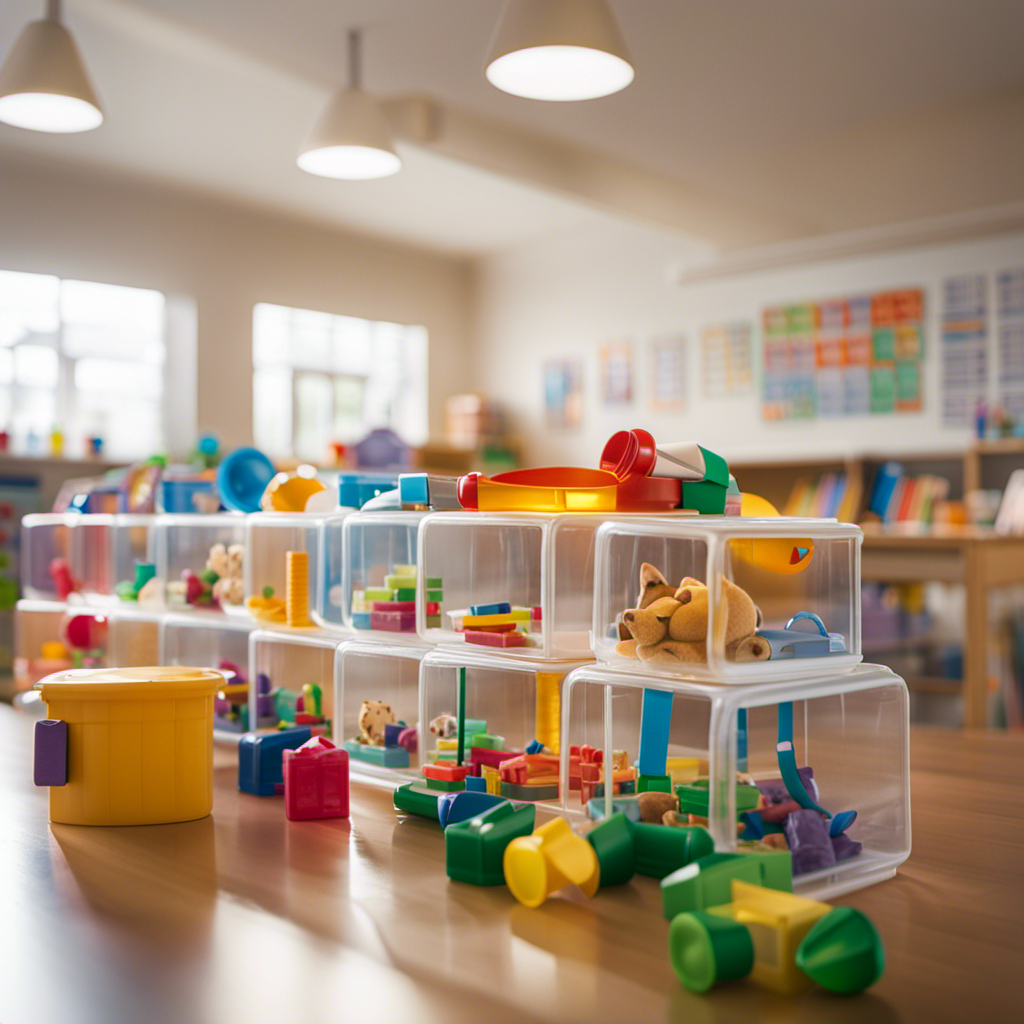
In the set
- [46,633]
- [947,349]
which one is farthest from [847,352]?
[46,633]

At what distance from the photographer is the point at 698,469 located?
1.63 metres

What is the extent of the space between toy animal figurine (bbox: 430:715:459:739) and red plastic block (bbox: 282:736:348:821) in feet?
0.67

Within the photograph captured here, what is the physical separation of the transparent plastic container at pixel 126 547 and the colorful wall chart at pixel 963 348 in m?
4.29

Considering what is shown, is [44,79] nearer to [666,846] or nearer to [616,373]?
[666,846]

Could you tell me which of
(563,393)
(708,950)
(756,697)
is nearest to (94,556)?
(756,697)

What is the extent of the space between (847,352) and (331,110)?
3481 mm

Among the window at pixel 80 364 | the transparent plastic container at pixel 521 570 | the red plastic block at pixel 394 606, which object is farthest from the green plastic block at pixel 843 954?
the window at pixel 80 364

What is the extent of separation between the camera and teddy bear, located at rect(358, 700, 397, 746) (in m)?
1.94

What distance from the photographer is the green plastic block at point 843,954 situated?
3.16 ft

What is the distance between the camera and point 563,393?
7383 mm

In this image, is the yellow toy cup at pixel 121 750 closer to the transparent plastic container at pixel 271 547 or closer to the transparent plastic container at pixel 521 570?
the transparent plastic container at pixel 521 570

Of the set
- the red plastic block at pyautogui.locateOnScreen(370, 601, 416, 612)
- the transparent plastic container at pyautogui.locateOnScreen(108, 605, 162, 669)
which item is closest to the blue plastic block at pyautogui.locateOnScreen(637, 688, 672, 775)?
the red plastic block at pyautogui.locateOnScreen(370, 601, 416, 612)

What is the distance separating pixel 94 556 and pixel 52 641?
10.5 inches

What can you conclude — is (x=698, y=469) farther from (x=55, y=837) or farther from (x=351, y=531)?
(x=55, y=837)
